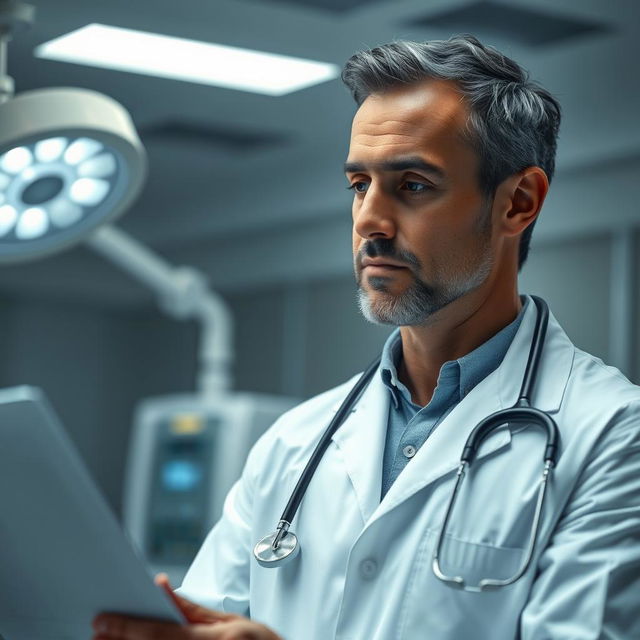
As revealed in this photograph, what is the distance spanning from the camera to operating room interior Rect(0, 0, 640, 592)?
3.08 metres

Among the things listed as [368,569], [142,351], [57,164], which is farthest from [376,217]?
[142,351]

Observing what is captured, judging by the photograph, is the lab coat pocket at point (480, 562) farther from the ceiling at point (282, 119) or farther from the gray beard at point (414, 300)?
the ceiling at point (282, 119)

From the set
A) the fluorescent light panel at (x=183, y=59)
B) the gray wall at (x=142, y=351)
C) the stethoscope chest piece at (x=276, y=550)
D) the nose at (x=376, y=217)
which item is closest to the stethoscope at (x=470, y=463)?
the stethoscope chest piece at (x=276, y=550)

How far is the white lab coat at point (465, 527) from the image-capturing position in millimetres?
1176

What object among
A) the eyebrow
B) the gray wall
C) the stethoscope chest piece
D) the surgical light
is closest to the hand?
the stethoscope chest piece

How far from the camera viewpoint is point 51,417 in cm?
107

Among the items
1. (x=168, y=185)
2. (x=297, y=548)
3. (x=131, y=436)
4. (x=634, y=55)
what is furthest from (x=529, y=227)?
(x=131, y=436)

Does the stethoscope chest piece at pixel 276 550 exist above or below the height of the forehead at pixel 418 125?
below

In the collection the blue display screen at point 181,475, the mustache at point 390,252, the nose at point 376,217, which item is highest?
the nose at point 376,217

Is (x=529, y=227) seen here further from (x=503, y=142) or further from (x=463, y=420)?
(x=463, y=420)

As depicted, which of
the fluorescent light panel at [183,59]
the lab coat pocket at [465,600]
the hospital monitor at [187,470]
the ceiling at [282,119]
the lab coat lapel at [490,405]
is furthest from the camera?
the hospital monitor at [187,470]

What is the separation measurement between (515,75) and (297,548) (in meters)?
0.64

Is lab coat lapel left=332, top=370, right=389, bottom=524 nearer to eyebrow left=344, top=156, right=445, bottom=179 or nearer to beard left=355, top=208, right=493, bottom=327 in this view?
beard left=355, top=208, right=493, bottom=327

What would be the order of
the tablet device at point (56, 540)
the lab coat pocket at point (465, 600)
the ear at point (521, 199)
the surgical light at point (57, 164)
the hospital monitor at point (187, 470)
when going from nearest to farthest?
the tablet device at point (56, 540), the lab coat pocket at point (465, 600), the ear at point (521, 199), the surgical light at point (57, 164), the hospital monitor at point (187, 470)
